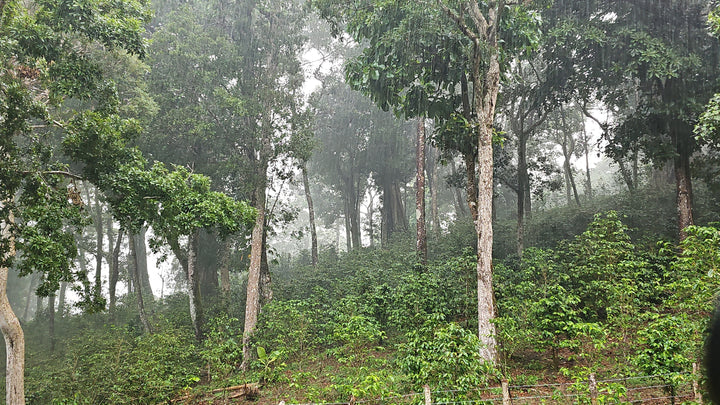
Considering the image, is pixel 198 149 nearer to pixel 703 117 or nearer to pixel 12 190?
pixel 12 190

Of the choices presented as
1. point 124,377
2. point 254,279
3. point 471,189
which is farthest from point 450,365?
point 254,279

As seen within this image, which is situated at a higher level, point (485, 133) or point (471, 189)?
point (485, 133)

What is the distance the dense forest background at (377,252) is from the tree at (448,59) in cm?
6

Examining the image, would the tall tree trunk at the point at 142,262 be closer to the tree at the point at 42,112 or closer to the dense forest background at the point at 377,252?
the dense forest background at the point at 377,252

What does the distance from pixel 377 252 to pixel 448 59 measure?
10.1m

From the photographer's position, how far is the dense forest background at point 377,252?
24.0 ft

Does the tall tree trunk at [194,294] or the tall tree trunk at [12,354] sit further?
the tall tree trunk at [194,294]

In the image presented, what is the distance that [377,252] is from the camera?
59.6ft

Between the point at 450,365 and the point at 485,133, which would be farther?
the point at 485,133

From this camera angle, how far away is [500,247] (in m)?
16.3

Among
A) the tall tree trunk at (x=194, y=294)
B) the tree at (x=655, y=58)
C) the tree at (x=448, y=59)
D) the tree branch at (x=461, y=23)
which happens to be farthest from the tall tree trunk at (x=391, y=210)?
the tree branch at (x=461, y=23)

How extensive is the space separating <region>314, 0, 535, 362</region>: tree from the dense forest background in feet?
0.19

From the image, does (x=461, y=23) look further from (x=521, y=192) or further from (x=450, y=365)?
(x=521, y=192)

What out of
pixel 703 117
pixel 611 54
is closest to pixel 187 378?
pixel 703 117
